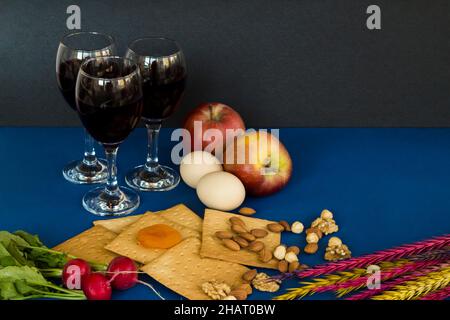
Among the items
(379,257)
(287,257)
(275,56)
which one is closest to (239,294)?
(287,257)

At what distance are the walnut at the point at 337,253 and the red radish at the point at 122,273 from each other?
30 centimetres

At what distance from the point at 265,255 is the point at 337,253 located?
4.4 inches

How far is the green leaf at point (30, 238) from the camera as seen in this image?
1.24 meters

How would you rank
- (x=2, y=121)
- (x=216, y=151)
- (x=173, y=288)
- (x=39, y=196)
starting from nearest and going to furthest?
(x=173, y=288), (x=39, y=196), (x=216, y=151), (x=2, y=121)

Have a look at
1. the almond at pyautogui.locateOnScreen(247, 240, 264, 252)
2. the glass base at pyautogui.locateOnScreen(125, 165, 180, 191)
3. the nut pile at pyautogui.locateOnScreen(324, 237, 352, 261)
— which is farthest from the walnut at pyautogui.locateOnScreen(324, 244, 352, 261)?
the glass base at pyautogui.locateOnScreen(125, 165, 180, 191)

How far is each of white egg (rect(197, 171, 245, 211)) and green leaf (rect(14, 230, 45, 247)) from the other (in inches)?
11.6

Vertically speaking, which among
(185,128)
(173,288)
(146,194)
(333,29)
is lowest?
(173,288)

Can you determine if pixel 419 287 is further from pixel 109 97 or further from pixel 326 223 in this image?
pixel 109 97

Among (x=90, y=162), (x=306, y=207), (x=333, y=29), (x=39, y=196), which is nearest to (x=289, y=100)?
(x=333, y=29)

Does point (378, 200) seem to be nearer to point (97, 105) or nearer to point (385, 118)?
point (385, 118)

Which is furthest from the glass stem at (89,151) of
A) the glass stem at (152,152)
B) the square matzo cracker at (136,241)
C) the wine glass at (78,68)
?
the square matzo cracker at (136,241)

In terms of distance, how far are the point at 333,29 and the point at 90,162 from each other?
0.53m

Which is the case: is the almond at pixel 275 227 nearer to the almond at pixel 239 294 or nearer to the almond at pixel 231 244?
the almond at pixel 231 244

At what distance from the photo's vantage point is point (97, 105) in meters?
1.27
